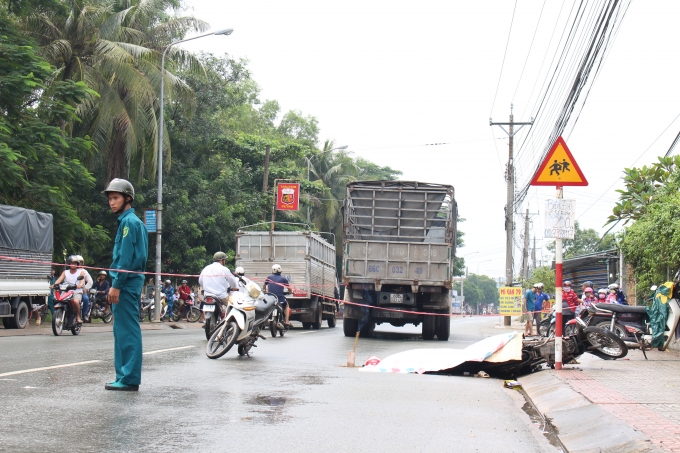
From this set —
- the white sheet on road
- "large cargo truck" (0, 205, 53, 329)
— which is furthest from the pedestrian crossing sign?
"large cargo truck" (0, 205, 53, 329)

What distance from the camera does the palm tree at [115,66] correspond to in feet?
89.5

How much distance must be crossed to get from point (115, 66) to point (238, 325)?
1777 cm

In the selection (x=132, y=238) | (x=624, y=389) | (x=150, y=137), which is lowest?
(x=624, y=389)

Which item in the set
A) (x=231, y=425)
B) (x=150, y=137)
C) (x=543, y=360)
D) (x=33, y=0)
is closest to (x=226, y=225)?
(x=150, y=137)

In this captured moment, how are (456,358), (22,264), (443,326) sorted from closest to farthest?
(456,358) < (22,264) < (443,326)

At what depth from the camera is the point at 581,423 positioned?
22.1 ft

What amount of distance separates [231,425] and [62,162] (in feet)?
58.9

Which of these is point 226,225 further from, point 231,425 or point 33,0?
point 231,425

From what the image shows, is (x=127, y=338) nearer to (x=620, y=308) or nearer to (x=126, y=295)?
(x=126, y=295)

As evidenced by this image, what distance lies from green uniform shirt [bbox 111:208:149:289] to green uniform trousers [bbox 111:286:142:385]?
12cm

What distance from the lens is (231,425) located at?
598 cm

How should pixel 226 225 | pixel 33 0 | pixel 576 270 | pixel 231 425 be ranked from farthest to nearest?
pixel 226 225
pixel 576 270
pixel 33 0
pixel 231 425

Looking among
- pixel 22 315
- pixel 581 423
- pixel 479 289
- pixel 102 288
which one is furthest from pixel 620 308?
pixel 479 289

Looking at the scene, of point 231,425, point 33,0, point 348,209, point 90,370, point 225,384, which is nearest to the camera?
point 231,425
